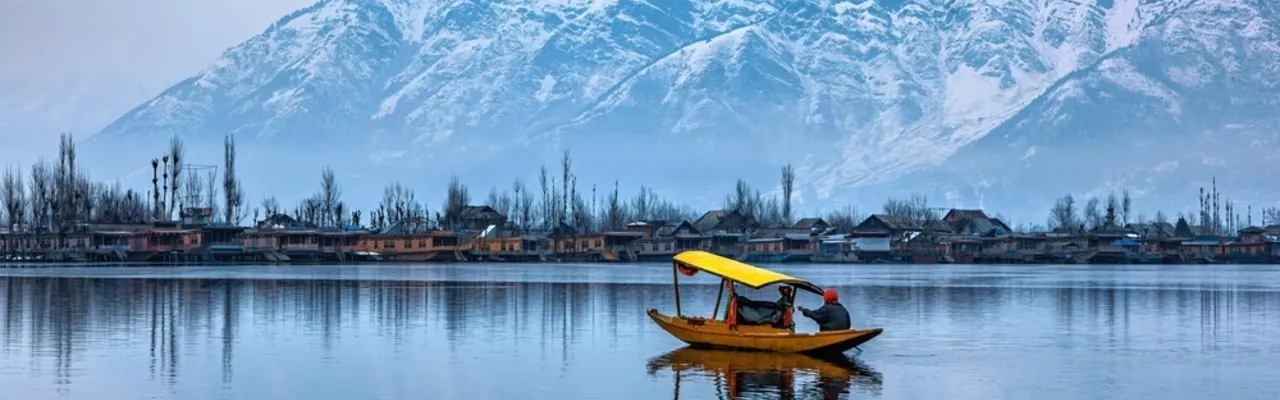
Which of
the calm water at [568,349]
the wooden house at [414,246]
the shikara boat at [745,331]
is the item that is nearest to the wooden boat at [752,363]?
the calm water at [568,349]

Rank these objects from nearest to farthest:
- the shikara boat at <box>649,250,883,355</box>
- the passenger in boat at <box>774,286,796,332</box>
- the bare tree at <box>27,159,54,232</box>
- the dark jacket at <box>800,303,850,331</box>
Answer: the shikara boat at <box>649,250,883,355</box> < the dark jacket at <box>800,303,850,331</box> < the passenger in boat at <box>774,286,796,332</box> < the bare tree at <box>27,159,54,232</box>

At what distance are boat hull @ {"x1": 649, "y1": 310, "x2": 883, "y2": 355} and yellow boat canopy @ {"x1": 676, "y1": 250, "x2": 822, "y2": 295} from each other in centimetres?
116

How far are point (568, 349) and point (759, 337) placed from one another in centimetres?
581

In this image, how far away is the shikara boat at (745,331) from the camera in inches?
1807

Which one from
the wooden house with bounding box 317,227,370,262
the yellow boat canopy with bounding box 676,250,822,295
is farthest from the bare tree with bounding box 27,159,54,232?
the yellow boat canopy with bounding box 676,250,822,295

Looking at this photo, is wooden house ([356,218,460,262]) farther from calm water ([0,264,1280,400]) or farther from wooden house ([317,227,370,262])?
calm water ([0,264,1280,400])

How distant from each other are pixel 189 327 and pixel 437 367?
1446cm

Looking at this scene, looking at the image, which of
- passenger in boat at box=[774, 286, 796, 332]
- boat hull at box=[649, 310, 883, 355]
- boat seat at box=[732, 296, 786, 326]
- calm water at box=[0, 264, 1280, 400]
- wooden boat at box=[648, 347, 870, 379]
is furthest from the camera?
boat seat at box=[732, 296, 786, 326]

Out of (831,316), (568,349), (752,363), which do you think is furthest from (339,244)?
(752,363)

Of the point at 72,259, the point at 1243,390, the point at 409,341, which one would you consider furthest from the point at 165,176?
the point at 1243,390

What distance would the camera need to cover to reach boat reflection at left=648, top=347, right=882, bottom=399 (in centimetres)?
4000

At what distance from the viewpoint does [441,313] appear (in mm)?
65438

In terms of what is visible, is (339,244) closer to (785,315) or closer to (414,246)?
(414,246)

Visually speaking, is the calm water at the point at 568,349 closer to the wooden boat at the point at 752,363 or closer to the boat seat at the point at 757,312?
the wooden boat at the point at 752,363
